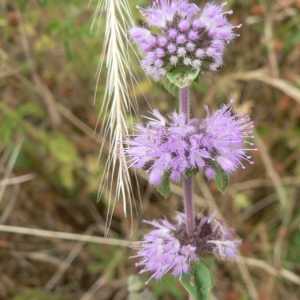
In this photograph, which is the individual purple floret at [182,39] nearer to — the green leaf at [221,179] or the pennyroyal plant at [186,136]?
the pennyroyal plant at [186,136]

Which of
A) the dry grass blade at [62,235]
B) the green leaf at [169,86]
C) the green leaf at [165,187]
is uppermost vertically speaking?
the dry grass blade at [62,235]

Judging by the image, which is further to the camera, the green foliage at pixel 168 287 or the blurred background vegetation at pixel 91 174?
the blurred background vegetation at pixel 91 174

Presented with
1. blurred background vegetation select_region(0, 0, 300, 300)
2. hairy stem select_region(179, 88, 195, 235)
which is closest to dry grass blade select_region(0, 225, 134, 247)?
blurred background vegetation select_region(0, 0, 300, 300)

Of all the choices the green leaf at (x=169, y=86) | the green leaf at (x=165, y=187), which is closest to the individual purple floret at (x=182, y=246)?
the green leaf at (x=165, y=187)

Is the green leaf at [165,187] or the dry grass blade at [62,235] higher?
the dry grass blade at [62,235]

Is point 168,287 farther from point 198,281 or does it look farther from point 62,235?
point 198,281

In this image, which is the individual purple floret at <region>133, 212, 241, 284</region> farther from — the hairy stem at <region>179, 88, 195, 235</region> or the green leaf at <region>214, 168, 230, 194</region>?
the green leaf at <region>214, 168, 230, 194</region>

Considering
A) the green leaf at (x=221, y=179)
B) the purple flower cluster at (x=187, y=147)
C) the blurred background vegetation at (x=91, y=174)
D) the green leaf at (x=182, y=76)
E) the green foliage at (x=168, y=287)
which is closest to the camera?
the green leaf at (x=182, y=76)

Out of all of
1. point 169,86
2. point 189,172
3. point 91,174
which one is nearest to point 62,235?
point 91,174
